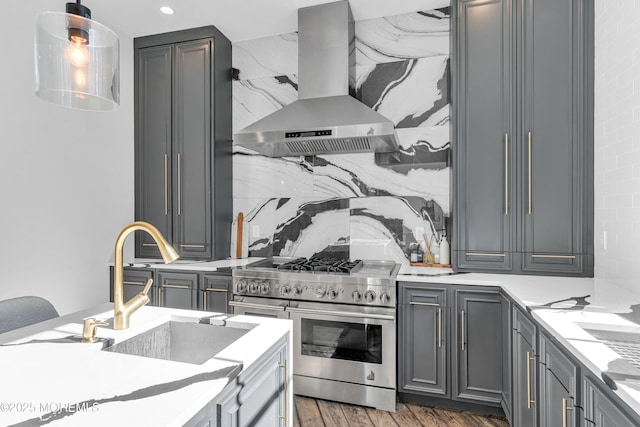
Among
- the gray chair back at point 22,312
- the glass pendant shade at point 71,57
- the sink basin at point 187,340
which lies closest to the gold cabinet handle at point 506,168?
the sink basin at point 187,340

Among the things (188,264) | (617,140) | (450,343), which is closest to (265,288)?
(188,264)

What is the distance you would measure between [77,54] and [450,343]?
2.37 metres

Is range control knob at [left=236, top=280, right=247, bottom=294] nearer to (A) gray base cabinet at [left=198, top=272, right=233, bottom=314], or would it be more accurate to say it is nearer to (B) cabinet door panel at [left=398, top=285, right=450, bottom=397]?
(A) gray base cabinet at [left=198, top=272, right=233, bottom=314]

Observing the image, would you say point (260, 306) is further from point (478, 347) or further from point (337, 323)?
point (478, 347)

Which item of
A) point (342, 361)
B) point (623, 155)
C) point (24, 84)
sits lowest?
point (342, 361)

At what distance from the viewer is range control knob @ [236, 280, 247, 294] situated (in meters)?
2.58

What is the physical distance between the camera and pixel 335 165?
10.1ft

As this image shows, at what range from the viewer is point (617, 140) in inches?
76.1

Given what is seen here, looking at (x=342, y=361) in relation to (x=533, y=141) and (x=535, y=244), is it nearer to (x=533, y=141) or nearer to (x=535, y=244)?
(x=535, y=244)

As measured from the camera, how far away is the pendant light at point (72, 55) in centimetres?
100

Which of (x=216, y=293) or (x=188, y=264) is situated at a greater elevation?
(x=188, y=264)

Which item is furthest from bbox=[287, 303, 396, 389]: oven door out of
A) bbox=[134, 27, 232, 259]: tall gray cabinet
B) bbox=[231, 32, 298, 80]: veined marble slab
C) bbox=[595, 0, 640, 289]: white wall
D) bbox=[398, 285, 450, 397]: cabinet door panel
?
bbox=[231, 32, 298, 80]: veined marble slab

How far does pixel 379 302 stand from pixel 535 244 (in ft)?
3.59

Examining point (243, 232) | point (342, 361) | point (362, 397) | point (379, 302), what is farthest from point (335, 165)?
point (362, 397)
